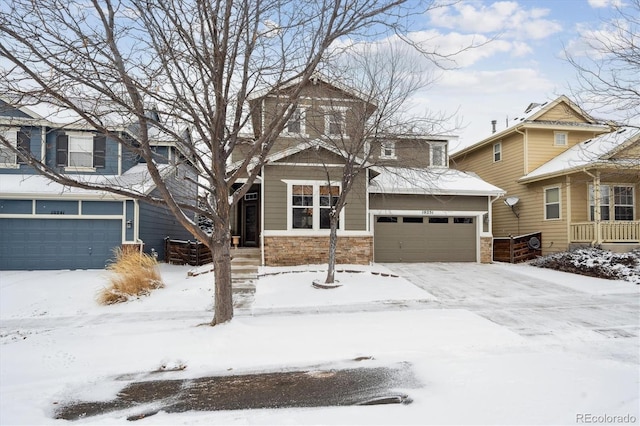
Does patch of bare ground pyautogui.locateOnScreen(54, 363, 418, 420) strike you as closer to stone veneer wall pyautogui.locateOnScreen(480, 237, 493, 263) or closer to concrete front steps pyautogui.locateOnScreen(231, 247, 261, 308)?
concrete front steps pyautogui.locateOnScreen(231, 247, 261, 308)

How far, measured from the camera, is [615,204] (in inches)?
634

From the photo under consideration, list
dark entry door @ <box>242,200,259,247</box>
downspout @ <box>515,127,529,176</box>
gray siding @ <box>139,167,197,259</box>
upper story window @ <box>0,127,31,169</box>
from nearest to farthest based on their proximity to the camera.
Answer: upper story window @ <box>0,127,31,169</box> → gray siding @ <box>139,167,197,259</box> → dark entry door @ <box>242,200,259,247</box> → downspout @ <box>515,127,529,176</box>

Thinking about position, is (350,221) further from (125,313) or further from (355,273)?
(125,313)

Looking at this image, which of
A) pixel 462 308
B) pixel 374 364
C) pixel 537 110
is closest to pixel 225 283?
pixel 374 364

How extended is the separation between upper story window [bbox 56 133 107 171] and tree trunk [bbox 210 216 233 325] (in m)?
11.3

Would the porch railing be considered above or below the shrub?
above

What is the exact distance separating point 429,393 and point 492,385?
0.77 m

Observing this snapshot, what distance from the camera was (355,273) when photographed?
40.7 feet

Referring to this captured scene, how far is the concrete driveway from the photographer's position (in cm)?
648

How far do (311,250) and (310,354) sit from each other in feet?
25.6

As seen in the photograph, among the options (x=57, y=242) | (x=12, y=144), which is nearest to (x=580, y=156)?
(x=12, y=144)

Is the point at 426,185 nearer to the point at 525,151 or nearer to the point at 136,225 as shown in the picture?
the point at 525,151
